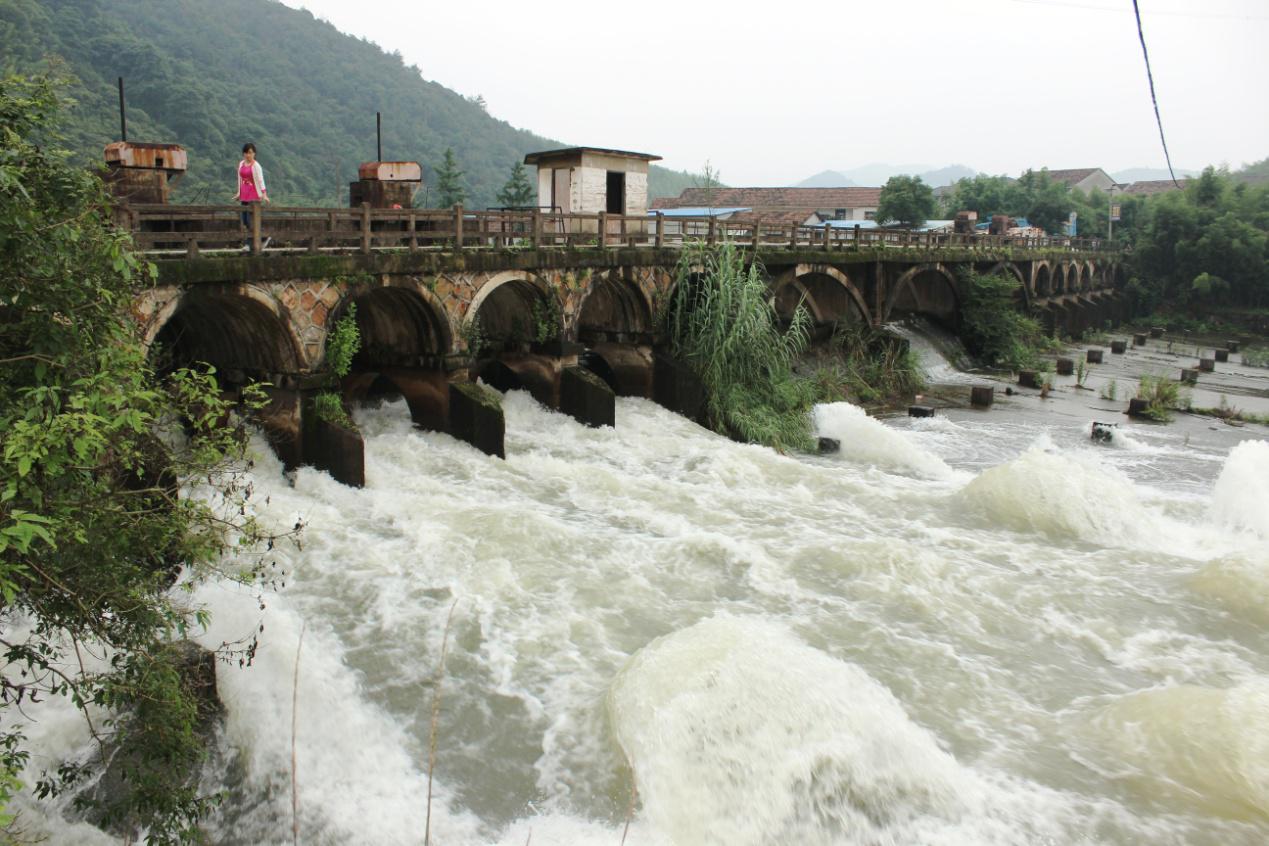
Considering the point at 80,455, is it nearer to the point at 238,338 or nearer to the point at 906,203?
the point at 238,338

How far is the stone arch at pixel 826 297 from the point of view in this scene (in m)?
26.7

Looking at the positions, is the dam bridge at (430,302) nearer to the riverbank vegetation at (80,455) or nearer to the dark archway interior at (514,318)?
the dark archway interior at (514,318)

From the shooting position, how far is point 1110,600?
12.0 meters

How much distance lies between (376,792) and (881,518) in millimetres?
9439

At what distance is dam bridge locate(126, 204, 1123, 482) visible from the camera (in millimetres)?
13352

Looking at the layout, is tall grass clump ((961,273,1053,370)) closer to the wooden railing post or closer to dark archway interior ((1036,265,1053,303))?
dark archway interior ((1036,265,1053,303))

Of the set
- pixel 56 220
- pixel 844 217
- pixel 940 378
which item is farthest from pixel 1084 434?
pixel 844 217

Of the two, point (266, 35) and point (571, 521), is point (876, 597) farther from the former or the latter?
point (266, 35)

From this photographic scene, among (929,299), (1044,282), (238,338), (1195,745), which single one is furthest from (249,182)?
(1044,282)

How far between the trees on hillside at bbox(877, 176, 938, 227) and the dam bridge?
103 ft

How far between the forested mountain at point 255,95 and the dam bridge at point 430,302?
34.4 feet

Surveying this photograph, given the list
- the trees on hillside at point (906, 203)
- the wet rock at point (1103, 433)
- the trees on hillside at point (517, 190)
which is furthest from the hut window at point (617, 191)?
the trees on hillside at point (906, 203)

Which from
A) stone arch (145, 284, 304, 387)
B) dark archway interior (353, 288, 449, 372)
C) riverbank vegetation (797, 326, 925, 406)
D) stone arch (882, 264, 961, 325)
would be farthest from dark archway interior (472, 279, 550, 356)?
stone arch (882, 264, 961, 325)

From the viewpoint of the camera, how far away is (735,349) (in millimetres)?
20484
